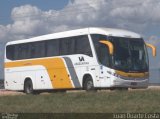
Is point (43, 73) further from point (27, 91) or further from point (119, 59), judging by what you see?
point (119, 59)

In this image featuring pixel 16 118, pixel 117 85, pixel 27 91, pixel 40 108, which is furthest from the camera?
pixel 27 91

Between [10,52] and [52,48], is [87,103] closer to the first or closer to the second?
[52,48]

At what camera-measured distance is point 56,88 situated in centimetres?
3125

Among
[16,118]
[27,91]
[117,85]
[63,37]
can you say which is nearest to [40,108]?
[16,118]

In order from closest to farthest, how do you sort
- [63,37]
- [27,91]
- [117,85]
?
[117,85]
[63,37]
[27,91]

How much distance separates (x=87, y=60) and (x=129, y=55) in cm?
224

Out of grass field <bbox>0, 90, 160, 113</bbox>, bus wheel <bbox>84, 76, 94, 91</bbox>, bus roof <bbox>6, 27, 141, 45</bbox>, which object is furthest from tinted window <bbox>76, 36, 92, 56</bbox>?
grass field <bbox>0, 90, 160, 113</bbox>

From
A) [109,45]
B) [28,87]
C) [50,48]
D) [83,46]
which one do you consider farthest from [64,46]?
[28,87]

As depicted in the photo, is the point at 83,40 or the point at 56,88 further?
the point at 56,88

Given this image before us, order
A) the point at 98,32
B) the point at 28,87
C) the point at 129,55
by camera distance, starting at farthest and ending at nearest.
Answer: the point at 28,87
the point at 98,32
the point at 129,55

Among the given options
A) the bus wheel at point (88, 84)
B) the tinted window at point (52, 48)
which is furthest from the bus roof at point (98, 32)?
the bus wheel at point (88, 84)

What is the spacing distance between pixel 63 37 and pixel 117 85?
5069 mm

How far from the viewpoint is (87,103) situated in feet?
67.2

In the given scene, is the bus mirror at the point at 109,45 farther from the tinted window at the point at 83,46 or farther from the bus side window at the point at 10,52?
the bus side window at the point at 10,52
